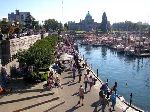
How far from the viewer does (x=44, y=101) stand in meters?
22.9

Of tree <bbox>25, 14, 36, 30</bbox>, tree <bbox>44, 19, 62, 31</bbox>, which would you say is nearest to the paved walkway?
tree <bbox>25, 14, 36, 30</bbox>

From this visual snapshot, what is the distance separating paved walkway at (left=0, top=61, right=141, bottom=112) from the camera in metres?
21.8

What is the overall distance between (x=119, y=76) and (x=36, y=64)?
2829 cm

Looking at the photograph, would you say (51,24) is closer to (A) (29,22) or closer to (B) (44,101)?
(A) (29,22)

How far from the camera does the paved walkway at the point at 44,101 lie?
2181 centimetres

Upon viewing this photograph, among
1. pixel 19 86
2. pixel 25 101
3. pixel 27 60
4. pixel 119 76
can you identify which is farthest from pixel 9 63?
pixel 119 76

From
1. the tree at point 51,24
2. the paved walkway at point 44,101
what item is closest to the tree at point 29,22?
the tree at point 51,24

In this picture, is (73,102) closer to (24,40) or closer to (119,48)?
(24,40)

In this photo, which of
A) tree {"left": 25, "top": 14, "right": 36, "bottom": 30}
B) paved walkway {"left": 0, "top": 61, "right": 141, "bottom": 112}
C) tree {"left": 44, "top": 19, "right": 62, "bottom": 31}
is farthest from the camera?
tree {"left": 44, "top": 19, "right": 62, "bottom": 31}

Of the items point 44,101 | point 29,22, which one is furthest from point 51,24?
point 44,101

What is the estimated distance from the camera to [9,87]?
25922 mm

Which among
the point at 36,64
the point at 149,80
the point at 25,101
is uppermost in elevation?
the point at 36,64

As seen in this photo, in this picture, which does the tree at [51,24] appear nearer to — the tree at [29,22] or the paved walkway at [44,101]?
the tree at [29,22]

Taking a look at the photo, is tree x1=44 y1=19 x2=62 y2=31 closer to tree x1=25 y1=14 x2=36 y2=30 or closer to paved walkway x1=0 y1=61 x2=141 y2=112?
tree x1=25 y1=14 x2=36 y2=30
